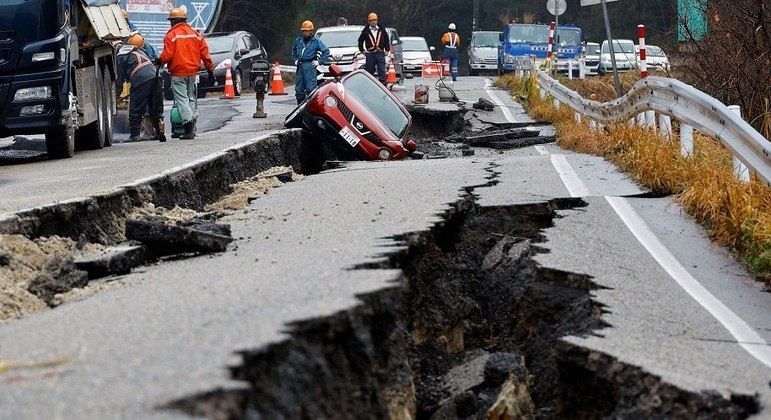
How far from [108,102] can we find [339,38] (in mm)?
12980

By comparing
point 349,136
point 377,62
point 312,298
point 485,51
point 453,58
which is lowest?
point 485,51

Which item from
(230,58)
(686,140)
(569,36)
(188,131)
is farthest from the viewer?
(569,36)

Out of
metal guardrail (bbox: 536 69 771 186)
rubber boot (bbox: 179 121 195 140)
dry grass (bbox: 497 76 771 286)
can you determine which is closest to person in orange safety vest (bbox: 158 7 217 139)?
rubber boot (bbox: 179 121 195 140)

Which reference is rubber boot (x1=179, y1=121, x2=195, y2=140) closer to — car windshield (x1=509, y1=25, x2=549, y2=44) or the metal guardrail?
the metal guardrail

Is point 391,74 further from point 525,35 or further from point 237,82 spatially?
point 525,35

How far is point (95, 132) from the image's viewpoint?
51.7 feet

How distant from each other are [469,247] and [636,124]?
5.73 metres

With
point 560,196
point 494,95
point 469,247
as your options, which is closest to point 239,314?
point 469,247

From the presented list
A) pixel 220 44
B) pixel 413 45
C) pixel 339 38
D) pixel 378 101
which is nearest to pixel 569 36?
pixel 413 45

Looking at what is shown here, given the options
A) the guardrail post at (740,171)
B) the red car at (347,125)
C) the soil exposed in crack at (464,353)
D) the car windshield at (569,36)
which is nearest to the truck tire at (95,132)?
the red car at (347,125)

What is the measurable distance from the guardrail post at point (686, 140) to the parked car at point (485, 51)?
36.9 m

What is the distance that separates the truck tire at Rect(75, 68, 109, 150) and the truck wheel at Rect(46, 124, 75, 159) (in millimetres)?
1591

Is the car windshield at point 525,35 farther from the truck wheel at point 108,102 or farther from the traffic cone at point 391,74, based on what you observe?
the truck wheel at point 108,102

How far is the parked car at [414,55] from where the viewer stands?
131ft
